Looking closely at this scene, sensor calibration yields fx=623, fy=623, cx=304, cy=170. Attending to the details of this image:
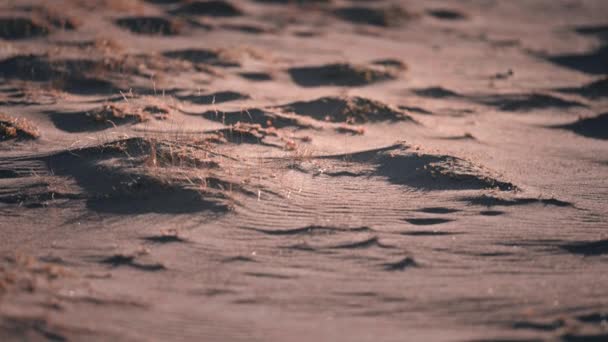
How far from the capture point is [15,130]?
5.96m

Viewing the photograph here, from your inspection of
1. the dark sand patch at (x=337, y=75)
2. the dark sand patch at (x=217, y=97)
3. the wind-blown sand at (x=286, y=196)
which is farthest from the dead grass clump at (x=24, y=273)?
the dark sand patch at (x=337, y=75)

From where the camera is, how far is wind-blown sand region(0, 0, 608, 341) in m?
3.49

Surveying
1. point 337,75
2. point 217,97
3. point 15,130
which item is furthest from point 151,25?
point 15,130

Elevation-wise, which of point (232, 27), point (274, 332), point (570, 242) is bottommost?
point (274, 332)

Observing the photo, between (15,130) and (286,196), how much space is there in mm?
2863

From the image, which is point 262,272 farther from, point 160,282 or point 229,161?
point 229,161

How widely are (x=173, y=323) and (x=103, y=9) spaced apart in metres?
9.73

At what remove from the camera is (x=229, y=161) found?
5.47m

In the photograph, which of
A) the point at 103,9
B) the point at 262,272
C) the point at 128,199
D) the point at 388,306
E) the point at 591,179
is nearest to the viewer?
the point at 388,306

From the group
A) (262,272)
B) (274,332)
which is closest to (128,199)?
(262,272)

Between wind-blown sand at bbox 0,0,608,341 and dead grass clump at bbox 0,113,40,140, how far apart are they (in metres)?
0.03

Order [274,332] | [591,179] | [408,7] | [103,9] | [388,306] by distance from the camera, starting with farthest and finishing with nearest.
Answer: [408,7], [103,9], [591,179], [388,306], [274,332]

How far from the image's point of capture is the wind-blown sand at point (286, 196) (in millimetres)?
3488

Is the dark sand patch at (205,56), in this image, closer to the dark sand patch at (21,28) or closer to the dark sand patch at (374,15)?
the dark sand patch at (21,28)
